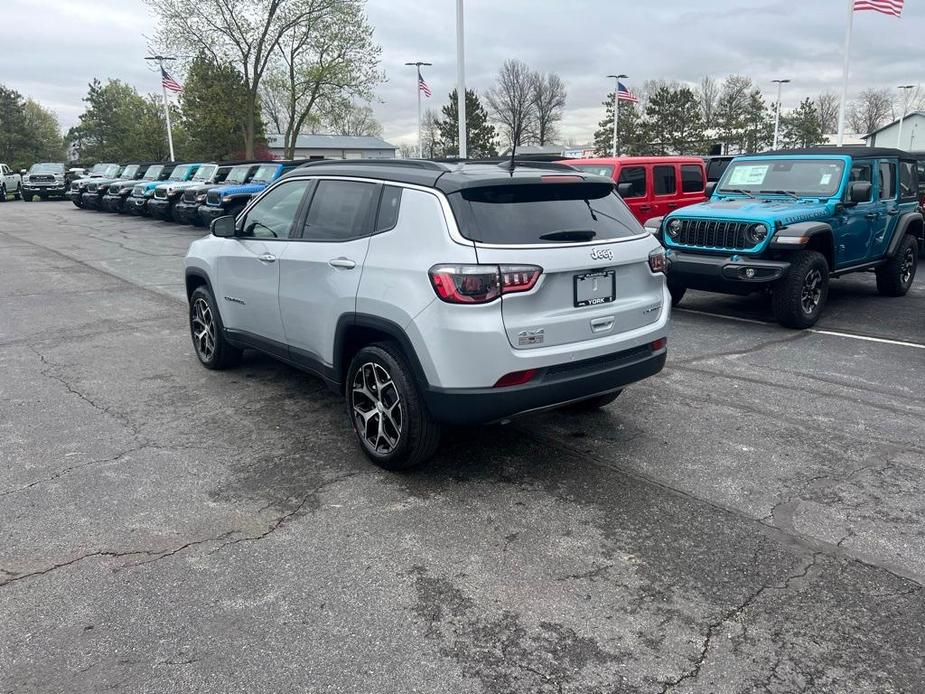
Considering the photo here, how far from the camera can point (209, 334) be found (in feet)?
21.1

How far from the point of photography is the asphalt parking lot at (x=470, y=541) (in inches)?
106

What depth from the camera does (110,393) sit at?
5.95 metres

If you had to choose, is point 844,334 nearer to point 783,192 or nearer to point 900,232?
point 783,192

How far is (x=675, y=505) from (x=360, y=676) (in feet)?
6.57

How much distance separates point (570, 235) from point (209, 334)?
3720mm

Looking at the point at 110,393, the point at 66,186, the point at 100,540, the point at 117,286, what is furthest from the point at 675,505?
the point at 66,186

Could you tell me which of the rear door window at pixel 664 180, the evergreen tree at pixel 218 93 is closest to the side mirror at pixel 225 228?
the rear door window at pixel 664 180

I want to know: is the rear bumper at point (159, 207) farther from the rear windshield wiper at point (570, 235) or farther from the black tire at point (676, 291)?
the rear windshield wiper at point (570, 235)

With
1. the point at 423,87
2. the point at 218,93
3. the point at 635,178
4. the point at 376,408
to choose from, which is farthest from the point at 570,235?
the point at 218,93

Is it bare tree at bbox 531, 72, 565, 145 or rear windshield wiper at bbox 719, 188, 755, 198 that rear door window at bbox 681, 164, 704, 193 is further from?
bare tree at bbox 531, 72, 565, 145

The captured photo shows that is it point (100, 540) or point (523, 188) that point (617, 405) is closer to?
point (523, 188)

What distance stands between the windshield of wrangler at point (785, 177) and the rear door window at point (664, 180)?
2629mm

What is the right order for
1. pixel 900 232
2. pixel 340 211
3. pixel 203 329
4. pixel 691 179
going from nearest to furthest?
pixel 340 211 < pixel 203 329 < pixel 900 232 < pixel 691 179

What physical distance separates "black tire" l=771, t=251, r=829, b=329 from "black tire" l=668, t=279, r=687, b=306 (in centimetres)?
120
